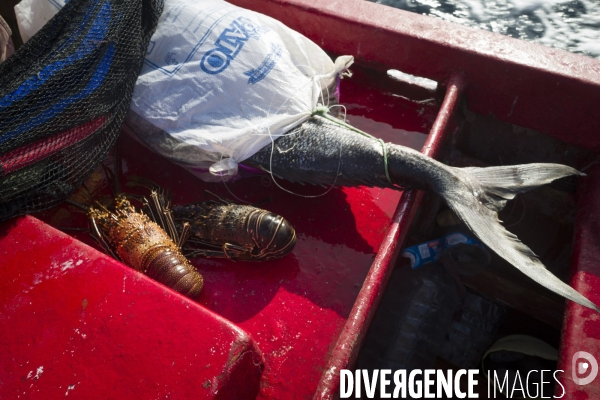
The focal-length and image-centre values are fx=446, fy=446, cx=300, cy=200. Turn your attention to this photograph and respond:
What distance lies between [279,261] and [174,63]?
167 cm

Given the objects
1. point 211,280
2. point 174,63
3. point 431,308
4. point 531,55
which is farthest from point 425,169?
point 174,63

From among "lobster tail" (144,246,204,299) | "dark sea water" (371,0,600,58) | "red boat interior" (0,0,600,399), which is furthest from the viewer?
"dark sea water" (371,0,600,58)

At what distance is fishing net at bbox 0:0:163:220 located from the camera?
2680mm

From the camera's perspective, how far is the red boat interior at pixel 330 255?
6.38 feet

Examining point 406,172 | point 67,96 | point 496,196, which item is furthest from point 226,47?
point 496,196

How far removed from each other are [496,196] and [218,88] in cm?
206

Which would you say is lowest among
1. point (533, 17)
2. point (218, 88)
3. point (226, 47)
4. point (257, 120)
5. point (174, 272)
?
point (174, 272)

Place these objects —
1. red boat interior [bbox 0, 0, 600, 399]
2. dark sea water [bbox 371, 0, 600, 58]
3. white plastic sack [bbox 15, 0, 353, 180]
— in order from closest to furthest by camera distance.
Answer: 1. red boat interior [bbox 0, 0, 600, 399]
2. white plastic sack [bbox 15, 0, 353, 180]
3. dark sea water [bbox 371, 0, 600, 58]

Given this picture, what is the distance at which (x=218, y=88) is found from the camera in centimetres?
321

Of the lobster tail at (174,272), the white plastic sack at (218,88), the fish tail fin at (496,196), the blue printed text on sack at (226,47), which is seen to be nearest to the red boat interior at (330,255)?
the lobster tail at (174,272)

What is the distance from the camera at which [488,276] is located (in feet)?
11.9

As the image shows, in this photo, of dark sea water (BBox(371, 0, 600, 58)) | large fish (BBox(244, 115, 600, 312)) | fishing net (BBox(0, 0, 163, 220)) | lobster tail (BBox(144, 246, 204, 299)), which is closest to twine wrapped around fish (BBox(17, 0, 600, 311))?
large fish (BBox(244, 115, 600, 312))

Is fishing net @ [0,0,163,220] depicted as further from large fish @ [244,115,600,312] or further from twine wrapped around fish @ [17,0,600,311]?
large fish @ [244,115,600,312]

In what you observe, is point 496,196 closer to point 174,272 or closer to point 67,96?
point 174,272
